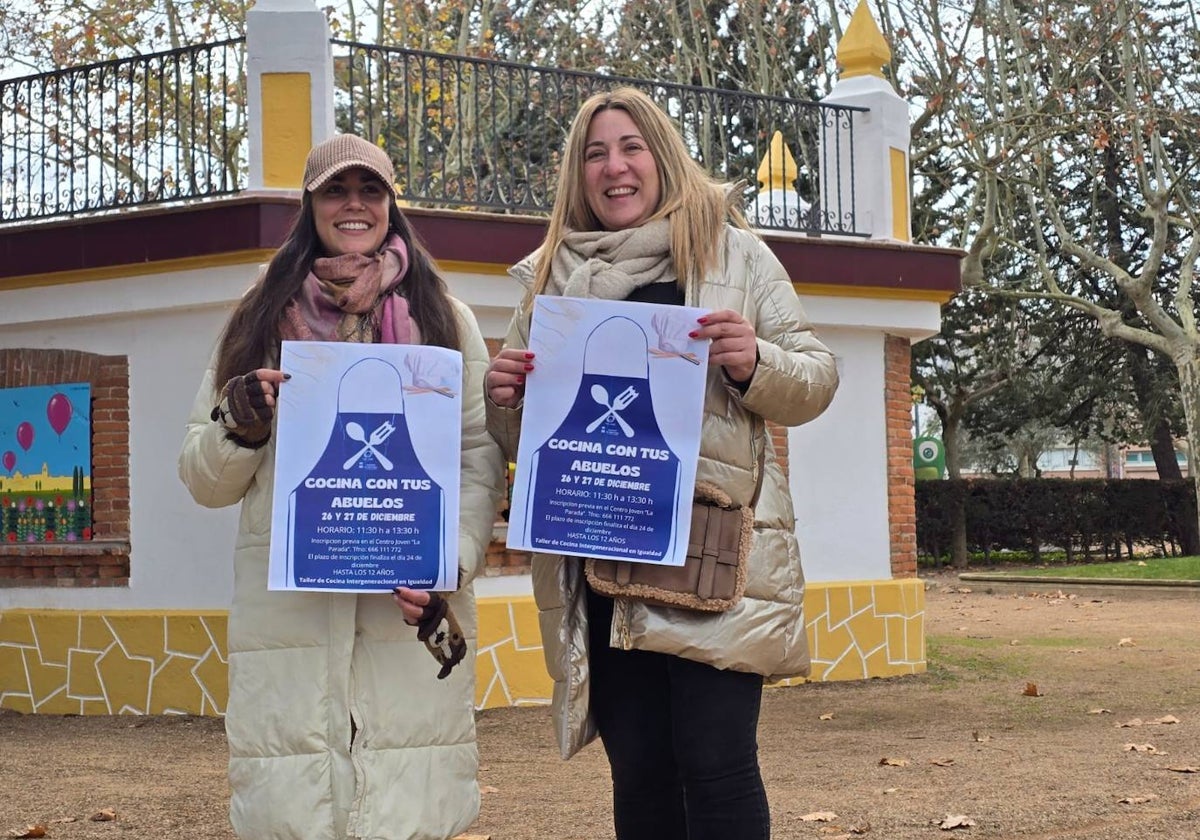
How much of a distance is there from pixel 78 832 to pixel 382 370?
12.2ft

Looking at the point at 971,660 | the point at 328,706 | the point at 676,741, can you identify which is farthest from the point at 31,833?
the point at 971,660

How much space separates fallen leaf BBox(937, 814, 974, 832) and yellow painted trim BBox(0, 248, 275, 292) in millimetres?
5183

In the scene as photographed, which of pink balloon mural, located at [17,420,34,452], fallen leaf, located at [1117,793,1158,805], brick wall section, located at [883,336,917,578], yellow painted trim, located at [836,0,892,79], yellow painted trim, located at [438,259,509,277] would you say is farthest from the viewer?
yellow painted trim, located at [836,0,892,79]

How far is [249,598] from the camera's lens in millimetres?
3352

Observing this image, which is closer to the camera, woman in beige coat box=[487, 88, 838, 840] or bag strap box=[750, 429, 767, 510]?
woman in beige coat box=[487, 88, 838, 840]

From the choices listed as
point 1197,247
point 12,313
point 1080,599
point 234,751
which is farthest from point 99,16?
point 234,751

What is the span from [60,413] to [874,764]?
223 inches

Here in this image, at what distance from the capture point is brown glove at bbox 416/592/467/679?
3.23m

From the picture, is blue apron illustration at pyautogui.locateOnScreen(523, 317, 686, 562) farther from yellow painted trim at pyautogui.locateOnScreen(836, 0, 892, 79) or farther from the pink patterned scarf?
yellow painted trim at pyautogui.locateOnScreen(836, 0, 892, 79)

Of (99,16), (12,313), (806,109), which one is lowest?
(12,313)

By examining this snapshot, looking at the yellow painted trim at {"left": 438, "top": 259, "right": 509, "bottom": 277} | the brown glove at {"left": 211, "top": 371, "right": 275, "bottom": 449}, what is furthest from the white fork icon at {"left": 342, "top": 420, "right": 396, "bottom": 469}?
the yellow painted trim at {"left": 438, "top": 259, "right": 509, "bottom": 277}

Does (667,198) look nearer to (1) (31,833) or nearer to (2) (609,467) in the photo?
(2) (609,467)

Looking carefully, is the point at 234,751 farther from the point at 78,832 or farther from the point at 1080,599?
the point at 1080,599

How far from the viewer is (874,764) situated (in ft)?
24.9
